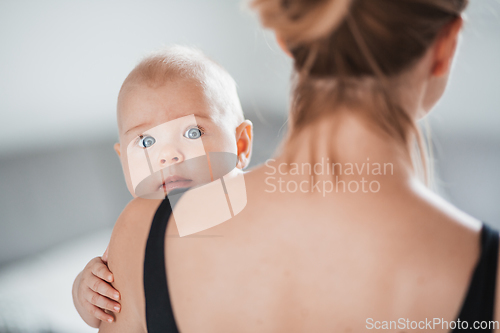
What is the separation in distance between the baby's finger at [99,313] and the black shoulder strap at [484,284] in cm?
54

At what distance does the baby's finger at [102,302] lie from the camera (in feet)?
2.08

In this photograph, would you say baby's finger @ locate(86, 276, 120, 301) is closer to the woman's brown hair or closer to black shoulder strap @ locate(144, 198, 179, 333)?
black shoulder strap @ locate(144, 198, 179, 333)

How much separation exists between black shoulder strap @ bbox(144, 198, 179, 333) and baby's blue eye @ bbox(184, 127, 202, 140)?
0.41m

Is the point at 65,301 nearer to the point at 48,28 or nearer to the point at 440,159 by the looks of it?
the point at 48,28

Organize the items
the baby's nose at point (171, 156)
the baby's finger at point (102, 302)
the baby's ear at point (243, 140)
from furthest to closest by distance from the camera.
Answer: the baby's ear at point (243, 140) → the baby's nose at point (171, 156) → the baby's finger at point (102, 302)

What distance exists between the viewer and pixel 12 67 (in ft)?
5.54

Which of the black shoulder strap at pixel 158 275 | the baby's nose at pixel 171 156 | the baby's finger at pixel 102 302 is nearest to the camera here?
the black shoulder strap at pixel 158 275

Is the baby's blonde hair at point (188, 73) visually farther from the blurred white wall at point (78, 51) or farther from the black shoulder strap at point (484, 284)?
the black shoulder strap at point (484, 284)

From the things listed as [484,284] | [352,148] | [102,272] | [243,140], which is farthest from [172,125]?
[484,284]

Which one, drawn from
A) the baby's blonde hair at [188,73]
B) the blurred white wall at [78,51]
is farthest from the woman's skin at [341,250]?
the blurred white wall at [78,51]

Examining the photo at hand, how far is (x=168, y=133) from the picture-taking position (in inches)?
35.7

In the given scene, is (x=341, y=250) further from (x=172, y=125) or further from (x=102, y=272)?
(x=172, y=125)

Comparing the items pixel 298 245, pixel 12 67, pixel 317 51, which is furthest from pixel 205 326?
pixel 12 67

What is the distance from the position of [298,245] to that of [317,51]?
24 cm
